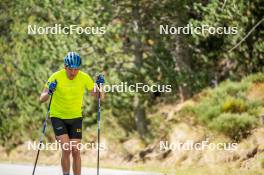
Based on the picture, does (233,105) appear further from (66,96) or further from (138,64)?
(66,96)

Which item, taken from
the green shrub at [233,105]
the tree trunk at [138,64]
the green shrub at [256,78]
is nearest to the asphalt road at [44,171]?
the green shrub at [233,105]

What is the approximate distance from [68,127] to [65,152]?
52cm

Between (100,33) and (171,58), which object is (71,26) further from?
(171,58)

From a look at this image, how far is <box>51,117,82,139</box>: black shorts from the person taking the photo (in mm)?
10398

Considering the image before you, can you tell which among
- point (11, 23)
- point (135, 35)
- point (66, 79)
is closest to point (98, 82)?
point (66, 79)

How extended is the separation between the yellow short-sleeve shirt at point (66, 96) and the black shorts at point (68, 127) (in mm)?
68

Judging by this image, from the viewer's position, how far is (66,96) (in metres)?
10.4

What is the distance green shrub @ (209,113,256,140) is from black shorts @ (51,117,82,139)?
7.21 metres

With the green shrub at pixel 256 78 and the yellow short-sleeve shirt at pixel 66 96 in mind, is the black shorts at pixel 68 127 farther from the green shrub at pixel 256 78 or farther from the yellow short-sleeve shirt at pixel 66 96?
the green shrub at pixel 256 78

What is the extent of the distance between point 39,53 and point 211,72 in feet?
20.3

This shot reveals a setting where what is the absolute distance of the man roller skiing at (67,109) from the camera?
1034 cm

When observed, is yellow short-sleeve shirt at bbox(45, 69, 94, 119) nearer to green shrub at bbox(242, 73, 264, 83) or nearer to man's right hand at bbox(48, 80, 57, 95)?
man's right hand at bbox(48, 80, 57, 95)

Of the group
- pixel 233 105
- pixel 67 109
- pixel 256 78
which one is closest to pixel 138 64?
pixel 256 78

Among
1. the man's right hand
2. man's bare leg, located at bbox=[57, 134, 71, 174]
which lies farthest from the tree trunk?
the man's right hand
